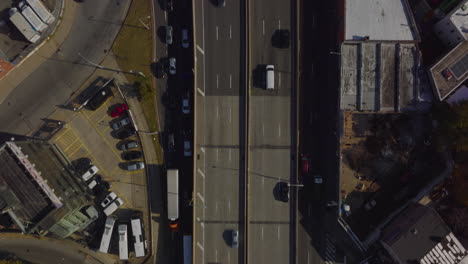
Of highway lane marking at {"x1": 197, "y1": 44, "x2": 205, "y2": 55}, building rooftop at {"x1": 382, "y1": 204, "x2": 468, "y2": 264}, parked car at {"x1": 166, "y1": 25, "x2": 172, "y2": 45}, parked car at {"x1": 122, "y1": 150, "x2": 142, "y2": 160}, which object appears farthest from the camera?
parked car at {"x1": 122, "y1": 150, "x2": 142, "y2": 160}

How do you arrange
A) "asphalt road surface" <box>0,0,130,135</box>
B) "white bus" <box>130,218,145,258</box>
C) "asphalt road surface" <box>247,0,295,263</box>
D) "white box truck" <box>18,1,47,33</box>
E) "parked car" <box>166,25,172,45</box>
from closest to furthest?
"white box truck" <box>18,1,47,33</box> < "asphalt road surface" <box>247,0,295,263</box> < "white bus" <box>130,218,145,258</box> < "parked car" <box>166,25,172,45</box> < "asphalt road surface" <box>0,0,130,135</box>

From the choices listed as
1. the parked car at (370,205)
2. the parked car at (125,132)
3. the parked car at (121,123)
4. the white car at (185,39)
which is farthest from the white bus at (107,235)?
the parked car at (370,205)

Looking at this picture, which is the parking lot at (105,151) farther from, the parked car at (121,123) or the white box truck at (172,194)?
the white box truck at (172,194)

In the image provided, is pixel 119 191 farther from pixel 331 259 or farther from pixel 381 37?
pixel 381 37

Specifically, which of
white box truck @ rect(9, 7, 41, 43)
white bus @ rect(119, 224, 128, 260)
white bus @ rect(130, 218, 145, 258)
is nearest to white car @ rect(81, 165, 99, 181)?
white bus @ rect(119, 224, 128, 260)

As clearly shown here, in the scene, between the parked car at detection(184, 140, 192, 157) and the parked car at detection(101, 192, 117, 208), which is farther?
the parked car at detection(184, 140, 192, 157)

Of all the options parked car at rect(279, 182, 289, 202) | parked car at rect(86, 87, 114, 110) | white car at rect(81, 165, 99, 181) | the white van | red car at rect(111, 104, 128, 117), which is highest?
the white van

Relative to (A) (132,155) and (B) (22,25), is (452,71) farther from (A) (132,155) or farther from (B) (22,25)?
(B) (22,25)

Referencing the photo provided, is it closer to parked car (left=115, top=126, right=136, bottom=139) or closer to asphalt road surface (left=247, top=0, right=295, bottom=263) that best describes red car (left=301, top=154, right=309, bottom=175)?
asphalt road surface (left=247, top=0, right=295, bottom=263)

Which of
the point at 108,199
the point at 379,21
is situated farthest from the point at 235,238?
the point at 379,21
